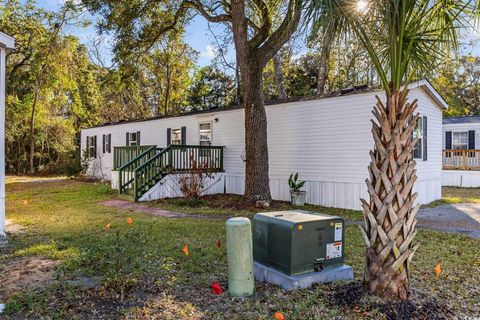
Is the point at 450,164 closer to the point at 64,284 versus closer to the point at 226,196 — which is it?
the point at 226,196

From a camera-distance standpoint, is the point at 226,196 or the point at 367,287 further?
the point at 226,196

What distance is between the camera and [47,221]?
26.5ft

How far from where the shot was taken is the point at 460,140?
62.4 ft

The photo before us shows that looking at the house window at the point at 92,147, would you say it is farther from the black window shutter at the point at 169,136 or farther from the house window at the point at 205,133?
the house window at the point at 205,133

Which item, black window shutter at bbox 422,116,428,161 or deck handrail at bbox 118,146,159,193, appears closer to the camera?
black window shutter at bbox 422,116,428,161

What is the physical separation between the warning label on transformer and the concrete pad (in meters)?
0.15

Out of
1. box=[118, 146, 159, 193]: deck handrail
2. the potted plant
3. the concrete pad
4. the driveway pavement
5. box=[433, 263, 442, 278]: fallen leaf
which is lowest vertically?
the driveway pavement

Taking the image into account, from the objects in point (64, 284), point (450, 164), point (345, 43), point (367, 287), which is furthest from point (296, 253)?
point (450, 164)

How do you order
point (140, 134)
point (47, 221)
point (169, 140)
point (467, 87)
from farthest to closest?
point (467, 87), point (140, 134), point (169, 140), point (47, 221)

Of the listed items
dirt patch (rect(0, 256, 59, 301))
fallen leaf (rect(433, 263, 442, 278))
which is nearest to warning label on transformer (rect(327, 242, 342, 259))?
fallen leaf (rect(433, 263, 442, 278))

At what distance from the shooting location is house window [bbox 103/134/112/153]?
2019cm

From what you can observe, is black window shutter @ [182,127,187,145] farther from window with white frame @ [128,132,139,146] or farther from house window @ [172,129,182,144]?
window with white frame @ [128,132,139,146]

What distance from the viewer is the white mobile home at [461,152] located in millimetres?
16894

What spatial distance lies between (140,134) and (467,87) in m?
30.4
